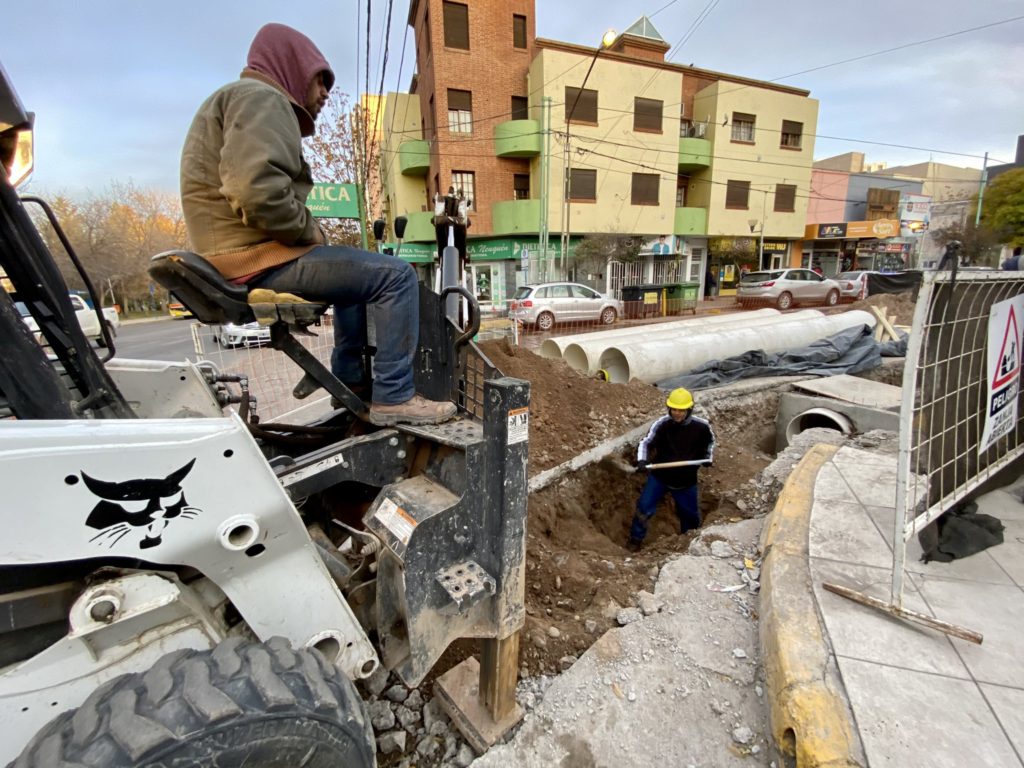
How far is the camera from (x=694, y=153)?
→ 2609cm

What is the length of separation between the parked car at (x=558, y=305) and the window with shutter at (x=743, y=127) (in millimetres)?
17228

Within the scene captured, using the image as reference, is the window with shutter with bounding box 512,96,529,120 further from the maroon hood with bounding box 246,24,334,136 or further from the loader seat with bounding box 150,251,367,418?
the loader seat with bounding box 150,251,367,418

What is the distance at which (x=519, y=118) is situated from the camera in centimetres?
2350

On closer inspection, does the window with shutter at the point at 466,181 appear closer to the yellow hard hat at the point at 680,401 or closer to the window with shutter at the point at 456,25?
the window with shutter at the point at 456,25

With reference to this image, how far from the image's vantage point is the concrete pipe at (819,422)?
22.8 ft

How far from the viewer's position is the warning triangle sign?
289 centimetres

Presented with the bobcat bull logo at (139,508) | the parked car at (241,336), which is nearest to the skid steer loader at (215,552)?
the bobcat bull logo at (139,508)

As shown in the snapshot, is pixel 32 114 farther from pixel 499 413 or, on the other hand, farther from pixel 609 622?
pixel 609 622

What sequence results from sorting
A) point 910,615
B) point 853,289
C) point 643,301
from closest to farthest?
point 910,615
point 643,301
point 853,289

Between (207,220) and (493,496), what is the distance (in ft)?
4.84

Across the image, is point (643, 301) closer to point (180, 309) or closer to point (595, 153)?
point (595, 153)

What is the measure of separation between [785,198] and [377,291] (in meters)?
32.9

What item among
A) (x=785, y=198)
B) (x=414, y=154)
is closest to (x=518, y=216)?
(x=414, y=154)

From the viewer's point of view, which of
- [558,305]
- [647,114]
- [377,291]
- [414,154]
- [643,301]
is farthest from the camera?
[647,114]
